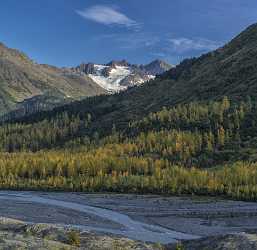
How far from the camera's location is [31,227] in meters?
49.6

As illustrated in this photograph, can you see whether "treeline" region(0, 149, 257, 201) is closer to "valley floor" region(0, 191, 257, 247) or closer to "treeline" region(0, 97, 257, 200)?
"treeline" region(0, 97, 257, 200)

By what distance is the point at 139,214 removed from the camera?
103 meters

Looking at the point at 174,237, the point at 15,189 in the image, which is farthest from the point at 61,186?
the point at 174,237

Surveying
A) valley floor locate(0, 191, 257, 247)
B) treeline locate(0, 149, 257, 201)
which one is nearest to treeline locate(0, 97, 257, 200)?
treeline locate(0, 149, 257, 201)

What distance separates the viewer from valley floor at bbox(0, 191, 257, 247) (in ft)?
270

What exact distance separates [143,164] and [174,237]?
9239 centimetres

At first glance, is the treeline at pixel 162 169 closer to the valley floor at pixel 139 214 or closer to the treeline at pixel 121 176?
the treeline at pixel 121 176

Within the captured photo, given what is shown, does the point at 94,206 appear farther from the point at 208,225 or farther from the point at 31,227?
the point at 31,227

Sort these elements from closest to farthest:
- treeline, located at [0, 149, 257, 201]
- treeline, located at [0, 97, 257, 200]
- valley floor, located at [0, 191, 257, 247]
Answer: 1. valley floor, located at [0, 191, 257, 247]
2. treeline, located at [0, 149, 257, 201]
3. treeline, located at [0, 97, 257, 200]

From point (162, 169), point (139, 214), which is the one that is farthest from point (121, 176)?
point (139, 214)

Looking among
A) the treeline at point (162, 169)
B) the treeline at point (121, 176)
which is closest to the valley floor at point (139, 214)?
the treeline at point (121, 176)

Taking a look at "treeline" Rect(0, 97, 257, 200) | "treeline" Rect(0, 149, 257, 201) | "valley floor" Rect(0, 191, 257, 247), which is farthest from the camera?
"treeline" Rect(0, 97, 257, 200)

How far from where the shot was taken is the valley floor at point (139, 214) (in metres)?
82.2

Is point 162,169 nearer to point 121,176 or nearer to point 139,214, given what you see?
point 121,176
